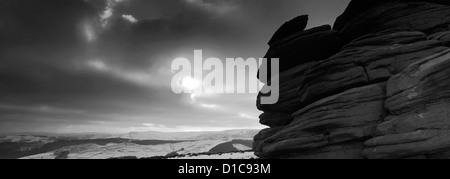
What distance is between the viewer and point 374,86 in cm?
2539

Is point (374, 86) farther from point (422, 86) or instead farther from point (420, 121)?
point (420, 121)

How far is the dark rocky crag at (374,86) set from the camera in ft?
64.1

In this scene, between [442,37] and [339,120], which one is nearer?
[442,37]

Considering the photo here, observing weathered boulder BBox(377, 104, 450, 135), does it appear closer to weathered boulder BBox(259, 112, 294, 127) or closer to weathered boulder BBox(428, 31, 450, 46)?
weathered boulder BBox(428, 31, 450, 46)

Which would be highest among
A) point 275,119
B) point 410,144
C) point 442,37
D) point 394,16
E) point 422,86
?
point 394,16

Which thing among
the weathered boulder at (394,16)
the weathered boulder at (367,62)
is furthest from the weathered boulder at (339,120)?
the weathered boulder at (394,16)

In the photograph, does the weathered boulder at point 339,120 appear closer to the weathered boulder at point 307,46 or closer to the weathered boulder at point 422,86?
the weathered boulder at point 422,86

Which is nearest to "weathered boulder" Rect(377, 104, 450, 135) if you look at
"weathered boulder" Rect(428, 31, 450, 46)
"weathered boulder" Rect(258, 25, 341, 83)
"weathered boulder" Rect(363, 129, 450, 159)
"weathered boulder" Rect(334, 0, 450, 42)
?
"weathered boulder" Rect(363, 129, 450, 159)

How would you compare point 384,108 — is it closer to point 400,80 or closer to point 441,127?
point 400,80

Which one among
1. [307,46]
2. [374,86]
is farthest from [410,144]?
[307,46]

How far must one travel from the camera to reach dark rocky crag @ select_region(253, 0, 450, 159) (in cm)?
1953

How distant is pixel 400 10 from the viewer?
29.2m
